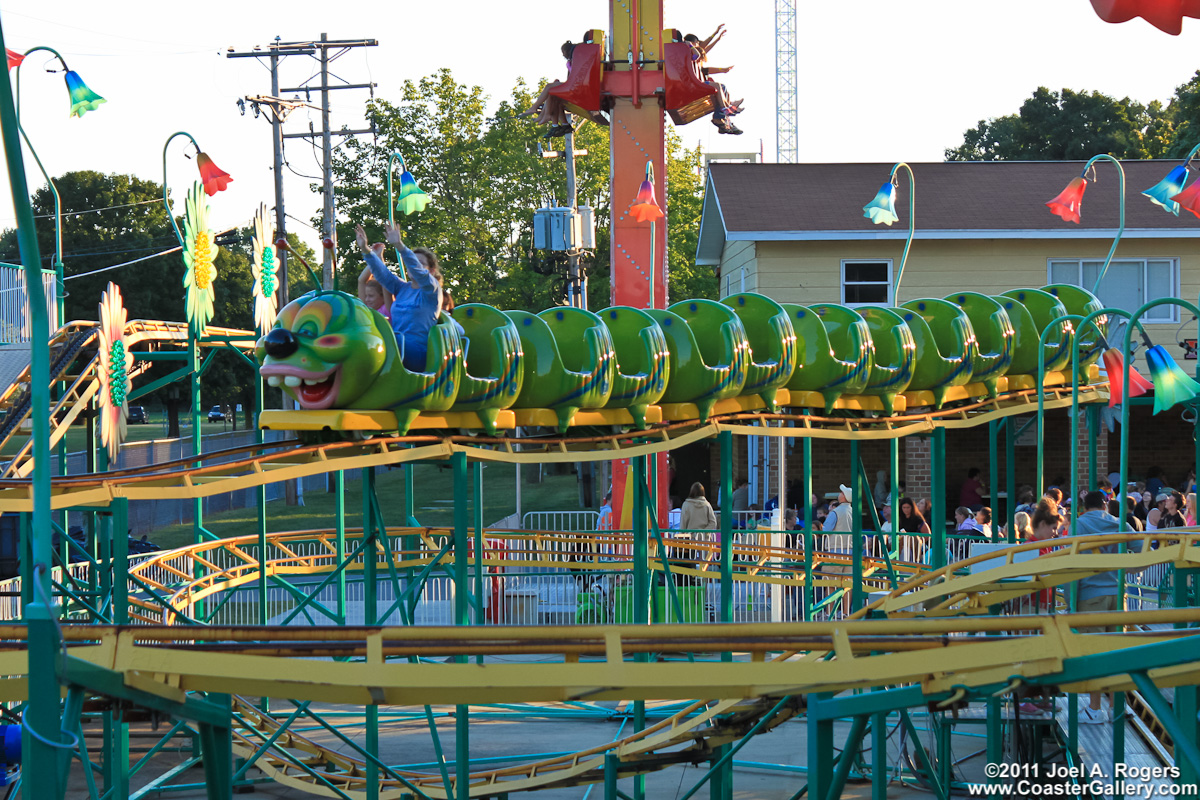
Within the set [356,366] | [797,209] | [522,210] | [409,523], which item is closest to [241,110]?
[522,210]

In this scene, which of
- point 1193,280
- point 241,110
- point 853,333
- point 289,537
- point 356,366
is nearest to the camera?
point 356,366

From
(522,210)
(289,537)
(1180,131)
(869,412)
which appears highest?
(1180,131)

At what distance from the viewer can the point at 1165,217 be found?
67.2ft

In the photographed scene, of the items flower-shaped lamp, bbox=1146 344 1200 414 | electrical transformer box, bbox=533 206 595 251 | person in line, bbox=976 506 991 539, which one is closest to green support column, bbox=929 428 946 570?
flower-shaped lamp, bbox=1146 344 1200 414

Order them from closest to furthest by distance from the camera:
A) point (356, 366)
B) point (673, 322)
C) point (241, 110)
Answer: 1. point (356, 366)
2. point (673, 322)
3. point (241, 110)

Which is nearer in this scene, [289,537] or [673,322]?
[673,322]

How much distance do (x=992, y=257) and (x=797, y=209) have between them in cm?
334

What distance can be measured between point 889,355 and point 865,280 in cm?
928

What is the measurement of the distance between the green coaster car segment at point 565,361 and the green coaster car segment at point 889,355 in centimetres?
318

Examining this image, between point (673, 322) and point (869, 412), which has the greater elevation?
point (673, 322)

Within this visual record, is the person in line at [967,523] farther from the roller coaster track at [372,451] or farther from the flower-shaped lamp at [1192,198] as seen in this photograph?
the flower-shaped lamp at [1192,198]

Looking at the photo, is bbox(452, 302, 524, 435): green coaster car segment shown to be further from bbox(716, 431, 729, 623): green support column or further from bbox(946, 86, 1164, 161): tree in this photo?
bbox(946, 86, 1164, 161): tree

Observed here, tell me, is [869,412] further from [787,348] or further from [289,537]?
[289,537]

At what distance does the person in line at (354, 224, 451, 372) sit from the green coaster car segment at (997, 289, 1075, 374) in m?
7.04
